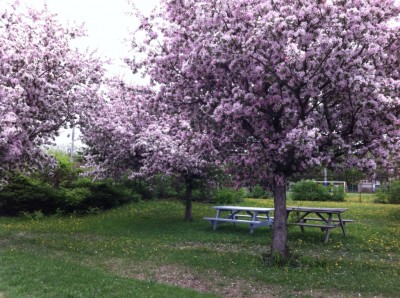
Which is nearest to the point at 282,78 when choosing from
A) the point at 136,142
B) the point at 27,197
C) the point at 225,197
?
the point at 136,142

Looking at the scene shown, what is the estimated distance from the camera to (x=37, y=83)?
9.07m

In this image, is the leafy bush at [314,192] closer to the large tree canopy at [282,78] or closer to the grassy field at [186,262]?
the grassy field at [186,262]

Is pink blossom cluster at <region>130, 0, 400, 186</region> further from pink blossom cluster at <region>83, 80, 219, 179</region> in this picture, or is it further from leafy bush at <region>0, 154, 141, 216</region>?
leafy bush at <region>0, 154, 141, 216</region>

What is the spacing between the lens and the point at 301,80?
22.4 feet

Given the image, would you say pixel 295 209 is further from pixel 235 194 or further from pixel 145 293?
pixel 235 194

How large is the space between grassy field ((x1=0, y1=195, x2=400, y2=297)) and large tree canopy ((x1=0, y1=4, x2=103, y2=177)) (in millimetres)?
2494

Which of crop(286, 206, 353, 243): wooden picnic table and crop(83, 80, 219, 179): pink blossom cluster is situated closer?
crop(286, 206, 353, 243): wooden picnic table

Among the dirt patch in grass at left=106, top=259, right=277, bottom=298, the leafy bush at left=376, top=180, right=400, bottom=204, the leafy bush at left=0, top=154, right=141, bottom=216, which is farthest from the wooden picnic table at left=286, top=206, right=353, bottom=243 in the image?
the leafy bush at left=376, top=180, right=400, bottom=204

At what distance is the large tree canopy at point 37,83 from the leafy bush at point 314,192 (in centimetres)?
1860

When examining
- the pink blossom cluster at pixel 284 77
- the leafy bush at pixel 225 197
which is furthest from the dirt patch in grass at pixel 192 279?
the leafy bush at pixel 225 197

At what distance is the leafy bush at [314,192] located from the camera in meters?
26.3

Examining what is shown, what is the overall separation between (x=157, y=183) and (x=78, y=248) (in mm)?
10321

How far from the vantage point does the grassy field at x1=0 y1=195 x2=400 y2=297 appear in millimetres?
6527

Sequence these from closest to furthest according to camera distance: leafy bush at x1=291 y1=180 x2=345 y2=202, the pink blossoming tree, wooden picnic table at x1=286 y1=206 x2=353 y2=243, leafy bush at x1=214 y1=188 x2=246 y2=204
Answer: wooden picnic table at x1=286 y1=206 x2=353 y2=243 < the pink blossoming tree < leafy bush at x1=214 y1=188 x2=246 y2=204 < leafy bush at x1=291 y1=180 x2=345 y2=202
